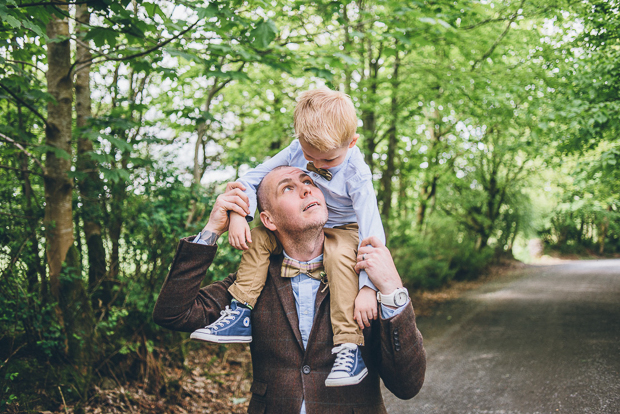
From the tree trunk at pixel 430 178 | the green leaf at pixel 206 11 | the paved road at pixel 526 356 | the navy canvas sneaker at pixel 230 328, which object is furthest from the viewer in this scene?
the tree trunk at pixel 430 178

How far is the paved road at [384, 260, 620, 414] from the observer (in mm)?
4066

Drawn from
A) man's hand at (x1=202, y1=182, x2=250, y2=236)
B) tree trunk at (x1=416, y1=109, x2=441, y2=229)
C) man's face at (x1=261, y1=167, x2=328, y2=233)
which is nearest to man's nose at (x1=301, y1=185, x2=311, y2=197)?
man's face at (x1=261, y1=167, x2=328, y2=233)

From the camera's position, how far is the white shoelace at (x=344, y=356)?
166cm

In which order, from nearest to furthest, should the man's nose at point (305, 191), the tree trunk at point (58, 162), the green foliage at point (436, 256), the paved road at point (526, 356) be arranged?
the man's nose at point (305, 191)
the tree trunk at point (58, 162)
the paved road at point (526, 356)
the green foliage at point (436, 256)

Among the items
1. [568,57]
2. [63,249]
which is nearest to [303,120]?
[63,249]

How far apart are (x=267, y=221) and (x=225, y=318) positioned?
0.43 m

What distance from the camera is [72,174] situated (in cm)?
369

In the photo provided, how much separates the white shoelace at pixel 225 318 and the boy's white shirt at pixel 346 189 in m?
0.40

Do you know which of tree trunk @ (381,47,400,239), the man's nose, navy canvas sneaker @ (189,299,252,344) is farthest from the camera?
tree trunk @ (381,47,400,239)

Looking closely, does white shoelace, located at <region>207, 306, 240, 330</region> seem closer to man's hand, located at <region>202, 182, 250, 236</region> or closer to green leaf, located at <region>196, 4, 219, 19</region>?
man's hand, located at <region>202, 182, 250, 236</region>

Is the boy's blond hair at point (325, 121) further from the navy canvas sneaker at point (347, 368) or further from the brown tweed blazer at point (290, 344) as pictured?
the navy canvas sneaker at point (347, 368)

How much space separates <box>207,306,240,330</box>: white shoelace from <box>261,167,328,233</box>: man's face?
395mm

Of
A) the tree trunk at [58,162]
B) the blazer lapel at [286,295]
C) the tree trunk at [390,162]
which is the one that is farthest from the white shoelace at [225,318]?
the tree trunk at [390,162]

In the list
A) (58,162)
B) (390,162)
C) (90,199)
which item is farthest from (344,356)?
(390,162)
